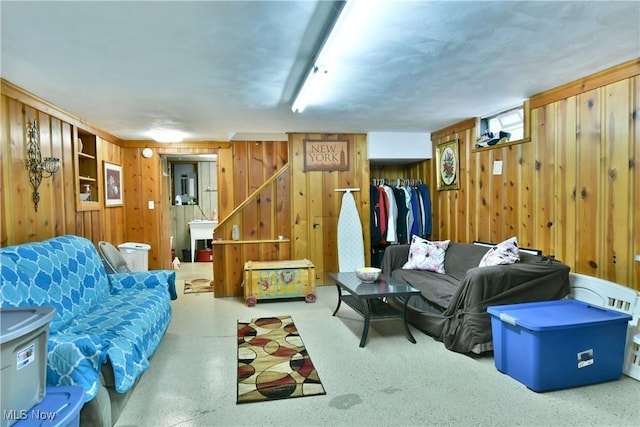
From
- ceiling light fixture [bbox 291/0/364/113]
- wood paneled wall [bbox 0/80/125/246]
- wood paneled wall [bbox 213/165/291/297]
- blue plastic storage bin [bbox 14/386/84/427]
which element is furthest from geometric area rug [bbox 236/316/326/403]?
ceiling light fixture [bbox 291/0/364/113]

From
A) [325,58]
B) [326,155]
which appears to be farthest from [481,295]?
[326,155]

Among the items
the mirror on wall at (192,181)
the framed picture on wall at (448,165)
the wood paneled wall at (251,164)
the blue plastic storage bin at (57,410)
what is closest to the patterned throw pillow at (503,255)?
the framed picture on wall at (448,165)

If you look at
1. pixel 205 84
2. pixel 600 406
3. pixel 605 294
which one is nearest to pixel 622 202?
pixel 605 294

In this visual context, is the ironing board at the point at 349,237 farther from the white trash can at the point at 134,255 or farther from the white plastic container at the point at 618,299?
the white trash can at the point at 134,255

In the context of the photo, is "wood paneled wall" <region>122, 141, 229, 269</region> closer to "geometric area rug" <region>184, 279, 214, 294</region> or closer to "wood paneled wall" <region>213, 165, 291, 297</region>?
"geometric area rug" <region>184, 279, 214, 294</region>

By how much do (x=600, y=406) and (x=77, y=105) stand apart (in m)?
4.69

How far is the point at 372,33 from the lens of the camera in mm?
2098

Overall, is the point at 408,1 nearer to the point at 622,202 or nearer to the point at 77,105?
the point at 622,202

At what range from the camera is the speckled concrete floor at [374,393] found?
2021 millimetres

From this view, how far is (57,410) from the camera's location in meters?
1.47

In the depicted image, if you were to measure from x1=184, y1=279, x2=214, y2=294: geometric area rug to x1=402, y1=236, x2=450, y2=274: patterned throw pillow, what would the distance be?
277 cm

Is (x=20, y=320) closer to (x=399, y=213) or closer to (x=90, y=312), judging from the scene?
(x=90, y=312)

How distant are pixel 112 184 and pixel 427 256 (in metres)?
4.31

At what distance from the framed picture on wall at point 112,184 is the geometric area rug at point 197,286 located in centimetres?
154
